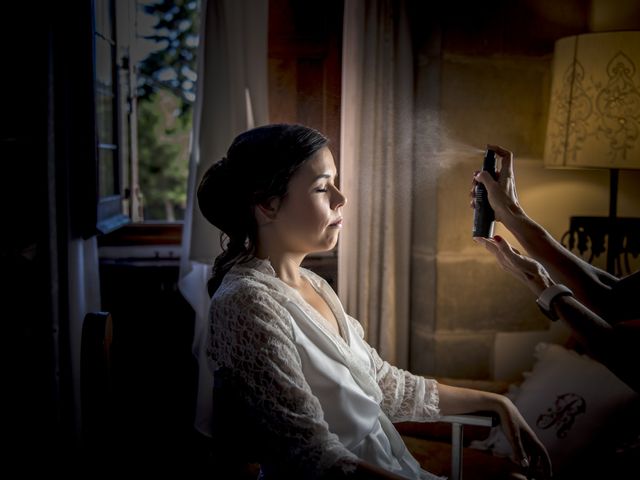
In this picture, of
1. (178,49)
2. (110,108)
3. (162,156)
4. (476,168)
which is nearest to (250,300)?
(476,168)

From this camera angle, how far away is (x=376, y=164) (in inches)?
98.6

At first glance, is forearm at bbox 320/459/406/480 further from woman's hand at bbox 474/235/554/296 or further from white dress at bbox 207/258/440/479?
woman's hand at bbox 474/235/554/296

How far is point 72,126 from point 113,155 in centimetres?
55

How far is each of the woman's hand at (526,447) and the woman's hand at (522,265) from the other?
297 millimetres

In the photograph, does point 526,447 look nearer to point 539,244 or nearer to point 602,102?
point 539,244

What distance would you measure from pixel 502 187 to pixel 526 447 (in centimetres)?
61

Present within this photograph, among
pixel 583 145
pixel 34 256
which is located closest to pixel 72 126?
pixel 34 256

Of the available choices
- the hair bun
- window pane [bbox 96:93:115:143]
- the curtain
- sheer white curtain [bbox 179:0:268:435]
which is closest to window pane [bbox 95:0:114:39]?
window pane [bbox 96:93:115:143]

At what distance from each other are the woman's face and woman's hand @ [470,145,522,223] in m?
0.39

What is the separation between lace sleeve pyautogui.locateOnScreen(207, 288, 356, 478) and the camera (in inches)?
43.4

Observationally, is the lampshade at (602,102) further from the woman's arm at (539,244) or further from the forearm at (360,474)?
the forearm at (360,474)

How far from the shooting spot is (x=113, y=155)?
283 cm

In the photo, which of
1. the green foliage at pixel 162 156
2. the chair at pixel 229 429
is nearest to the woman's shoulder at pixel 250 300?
the chair at pixel 229 429

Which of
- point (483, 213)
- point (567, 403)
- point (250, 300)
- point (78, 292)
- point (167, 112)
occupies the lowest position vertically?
point (567, 403)
